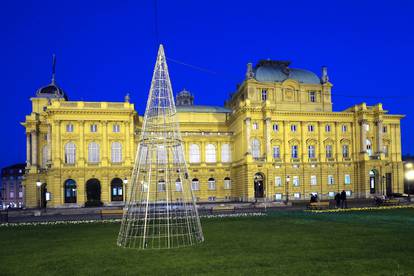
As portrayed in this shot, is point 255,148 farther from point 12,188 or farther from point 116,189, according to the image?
point 12,188

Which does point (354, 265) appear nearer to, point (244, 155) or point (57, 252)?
point (57, 252)

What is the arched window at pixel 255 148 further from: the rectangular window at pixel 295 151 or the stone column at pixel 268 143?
the rectangular window at pixel 295 151

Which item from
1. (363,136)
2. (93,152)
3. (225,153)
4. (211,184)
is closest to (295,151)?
(363,136)

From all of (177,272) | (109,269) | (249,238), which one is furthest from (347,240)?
(109,269)

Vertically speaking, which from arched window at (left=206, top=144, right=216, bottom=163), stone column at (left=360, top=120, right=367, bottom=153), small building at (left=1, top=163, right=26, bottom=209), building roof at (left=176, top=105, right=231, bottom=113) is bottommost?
small building at (left=1, top=163, right=26, bottom=209)

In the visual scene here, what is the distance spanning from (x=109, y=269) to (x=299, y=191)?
6124 centimetres

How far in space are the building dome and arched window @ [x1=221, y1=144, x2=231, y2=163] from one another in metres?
14.3

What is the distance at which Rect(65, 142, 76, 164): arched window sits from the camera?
66438 millimetres

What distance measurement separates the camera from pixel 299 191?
2859 inches

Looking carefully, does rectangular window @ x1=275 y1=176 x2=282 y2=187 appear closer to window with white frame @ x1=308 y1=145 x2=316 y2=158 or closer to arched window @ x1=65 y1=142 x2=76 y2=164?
window with white frame @ x1=308 y1=145 x2=316 y2=158

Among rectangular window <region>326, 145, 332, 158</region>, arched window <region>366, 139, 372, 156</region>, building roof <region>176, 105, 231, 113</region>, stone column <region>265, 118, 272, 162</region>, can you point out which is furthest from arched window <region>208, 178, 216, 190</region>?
arched window <region>366, 139, 372, 156</region>

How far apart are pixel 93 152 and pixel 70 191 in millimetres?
Answer: 7355

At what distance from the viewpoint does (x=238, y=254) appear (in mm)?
17406

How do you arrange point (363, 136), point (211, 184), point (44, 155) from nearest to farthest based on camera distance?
point (44, 155) → point (363, 136) → point (211, 184)
